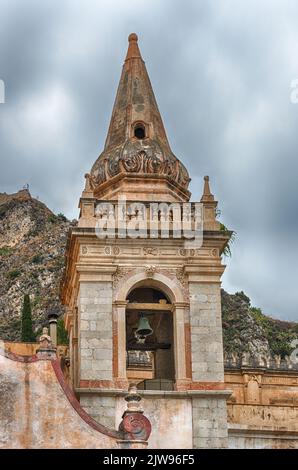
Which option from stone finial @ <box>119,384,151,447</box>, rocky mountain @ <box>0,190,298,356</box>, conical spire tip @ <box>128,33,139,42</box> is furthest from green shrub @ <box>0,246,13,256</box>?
stone finial @ <box>119,384,151,447</box>

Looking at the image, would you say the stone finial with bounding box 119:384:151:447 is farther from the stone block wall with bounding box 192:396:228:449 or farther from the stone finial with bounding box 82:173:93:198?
the stone finial with bounding box 82:173:93:198

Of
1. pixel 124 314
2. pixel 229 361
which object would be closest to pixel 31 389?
pixel 124 314

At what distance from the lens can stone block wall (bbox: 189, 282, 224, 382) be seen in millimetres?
21953

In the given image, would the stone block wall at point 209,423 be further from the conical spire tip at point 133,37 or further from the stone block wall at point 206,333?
Answer: the conical spire tip at point 133,37

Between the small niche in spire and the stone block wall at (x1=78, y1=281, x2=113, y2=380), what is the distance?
385 cm

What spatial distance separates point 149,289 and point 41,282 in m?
63.0

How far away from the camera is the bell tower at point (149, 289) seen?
21.6 m

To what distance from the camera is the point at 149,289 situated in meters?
23.8

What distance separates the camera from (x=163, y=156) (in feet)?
79.1

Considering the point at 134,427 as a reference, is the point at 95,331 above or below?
above

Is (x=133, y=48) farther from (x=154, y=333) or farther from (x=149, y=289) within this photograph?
(x=154, y=333)

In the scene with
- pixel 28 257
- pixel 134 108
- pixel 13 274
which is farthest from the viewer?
pixel 28 257

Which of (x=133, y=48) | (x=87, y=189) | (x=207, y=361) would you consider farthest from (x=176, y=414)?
(x=133, y=48)
